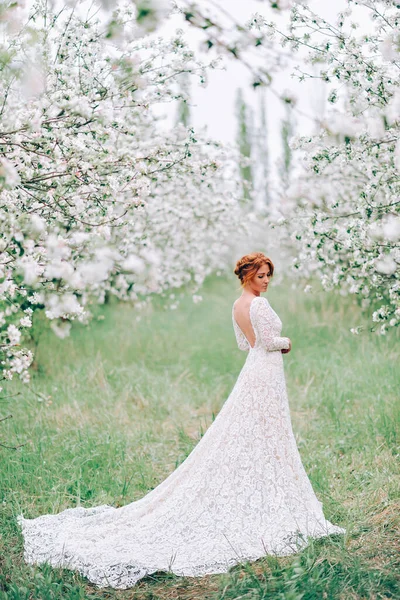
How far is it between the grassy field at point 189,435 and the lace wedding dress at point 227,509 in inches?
4.8

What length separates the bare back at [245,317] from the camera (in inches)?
171

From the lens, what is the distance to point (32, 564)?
3.89 meters

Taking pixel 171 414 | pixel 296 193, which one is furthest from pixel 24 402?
pixel 296 193

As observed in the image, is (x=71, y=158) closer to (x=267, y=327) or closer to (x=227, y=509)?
(x=267, y=327)

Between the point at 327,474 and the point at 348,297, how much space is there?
5976mm

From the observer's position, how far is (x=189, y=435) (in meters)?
6.41

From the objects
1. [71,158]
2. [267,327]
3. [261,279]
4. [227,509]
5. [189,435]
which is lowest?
[227,509]

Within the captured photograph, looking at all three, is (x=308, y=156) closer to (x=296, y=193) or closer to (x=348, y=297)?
(x=296, y=193)

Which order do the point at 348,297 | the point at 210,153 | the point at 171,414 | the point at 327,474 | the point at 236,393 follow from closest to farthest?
1. the point at 236,393
2. the point at 327,474
3. the point at 171,414
4. the point at 210,153
5. the point at 348,297

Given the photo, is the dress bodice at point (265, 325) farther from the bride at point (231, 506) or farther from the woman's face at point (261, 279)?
the woman's face at point (261, 279)

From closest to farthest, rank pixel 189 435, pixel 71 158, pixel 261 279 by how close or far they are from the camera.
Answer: pixel 71 158
pixel 261 279
pixel 189 435

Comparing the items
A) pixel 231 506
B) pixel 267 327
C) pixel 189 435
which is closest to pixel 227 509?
pixel 231 506

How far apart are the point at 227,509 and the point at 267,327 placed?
1242 mm

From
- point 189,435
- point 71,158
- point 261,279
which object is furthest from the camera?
point 189,435
